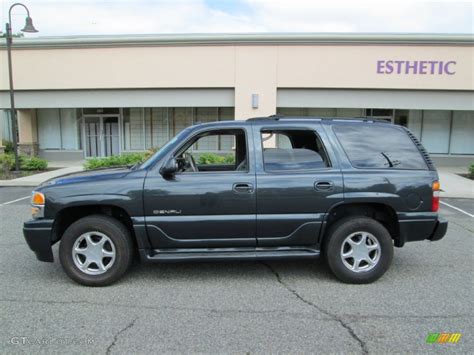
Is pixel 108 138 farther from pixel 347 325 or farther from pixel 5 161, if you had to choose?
pixel 347 325

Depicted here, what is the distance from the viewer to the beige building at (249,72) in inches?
579

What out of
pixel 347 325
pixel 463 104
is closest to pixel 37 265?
pixel 347 325

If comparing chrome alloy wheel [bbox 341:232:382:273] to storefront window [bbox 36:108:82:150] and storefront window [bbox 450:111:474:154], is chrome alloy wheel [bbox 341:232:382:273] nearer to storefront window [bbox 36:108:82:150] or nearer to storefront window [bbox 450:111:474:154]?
storefront window [bbox 450:111:474:154]

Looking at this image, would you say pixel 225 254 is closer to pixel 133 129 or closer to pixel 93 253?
pixel 93 253

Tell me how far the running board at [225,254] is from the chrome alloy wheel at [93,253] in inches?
15.0

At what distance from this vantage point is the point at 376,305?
3602mm

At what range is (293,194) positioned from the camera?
3971 millimetres

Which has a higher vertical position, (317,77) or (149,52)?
(149,52)

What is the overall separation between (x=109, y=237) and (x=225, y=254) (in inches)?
50.7

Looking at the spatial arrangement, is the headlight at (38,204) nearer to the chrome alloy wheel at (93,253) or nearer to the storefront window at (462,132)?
the chrome alloy wheel at (93,253)

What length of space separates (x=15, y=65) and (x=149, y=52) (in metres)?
6.26

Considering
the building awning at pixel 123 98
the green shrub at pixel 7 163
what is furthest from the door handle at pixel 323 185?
the green shrub at pixel 7 163

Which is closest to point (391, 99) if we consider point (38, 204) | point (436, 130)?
point (436, 130)

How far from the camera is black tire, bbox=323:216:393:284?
4.06m
